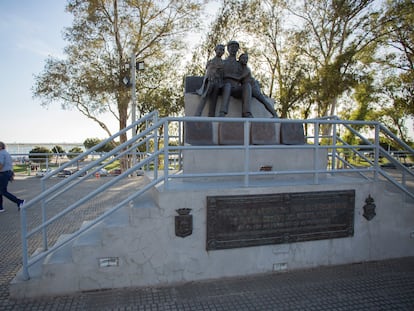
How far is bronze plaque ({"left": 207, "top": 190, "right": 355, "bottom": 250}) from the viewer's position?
154 inches

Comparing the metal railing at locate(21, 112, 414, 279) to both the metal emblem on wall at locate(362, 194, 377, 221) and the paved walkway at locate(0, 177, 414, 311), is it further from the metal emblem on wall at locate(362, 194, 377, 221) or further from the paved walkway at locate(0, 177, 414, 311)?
the paved walkway at locate(0, 177, 414, 311)

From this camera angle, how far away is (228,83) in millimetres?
5195

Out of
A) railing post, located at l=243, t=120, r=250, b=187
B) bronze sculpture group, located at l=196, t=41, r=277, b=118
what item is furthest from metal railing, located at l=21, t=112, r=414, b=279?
bronze sculpture group, located at l=196, t=41, r=277, b=118

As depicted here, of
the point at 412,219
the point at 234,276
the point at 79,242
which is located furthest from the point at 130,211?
the point at 412,219

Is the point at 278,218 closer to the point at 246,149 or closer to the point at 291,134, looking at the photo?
the point at 246,149

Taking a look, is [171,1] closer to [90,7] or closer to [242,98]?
[90,7]

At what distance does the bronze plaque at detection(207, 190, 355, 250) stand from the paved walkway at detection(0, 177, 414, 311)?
515mm

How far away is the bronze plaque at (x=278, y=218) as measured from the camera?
12.9ft

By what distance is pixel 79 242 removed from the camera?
3.60m

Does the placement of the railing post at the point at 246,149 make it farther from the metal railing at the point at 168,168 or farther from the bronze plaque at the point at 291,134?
the bronze plaque at the point at 291,134

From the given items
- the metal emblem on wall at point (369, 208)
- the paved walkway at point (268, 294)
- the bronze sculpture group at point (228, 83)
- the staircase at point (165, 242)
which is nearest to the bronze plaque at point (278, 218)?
the staircase at point (165, 242)

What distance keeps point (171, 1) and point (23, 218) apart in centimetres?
1844

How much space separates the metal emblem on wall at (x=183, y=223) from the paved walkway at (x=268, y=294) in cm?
70

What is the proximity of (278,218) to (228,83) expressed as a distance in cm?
255
